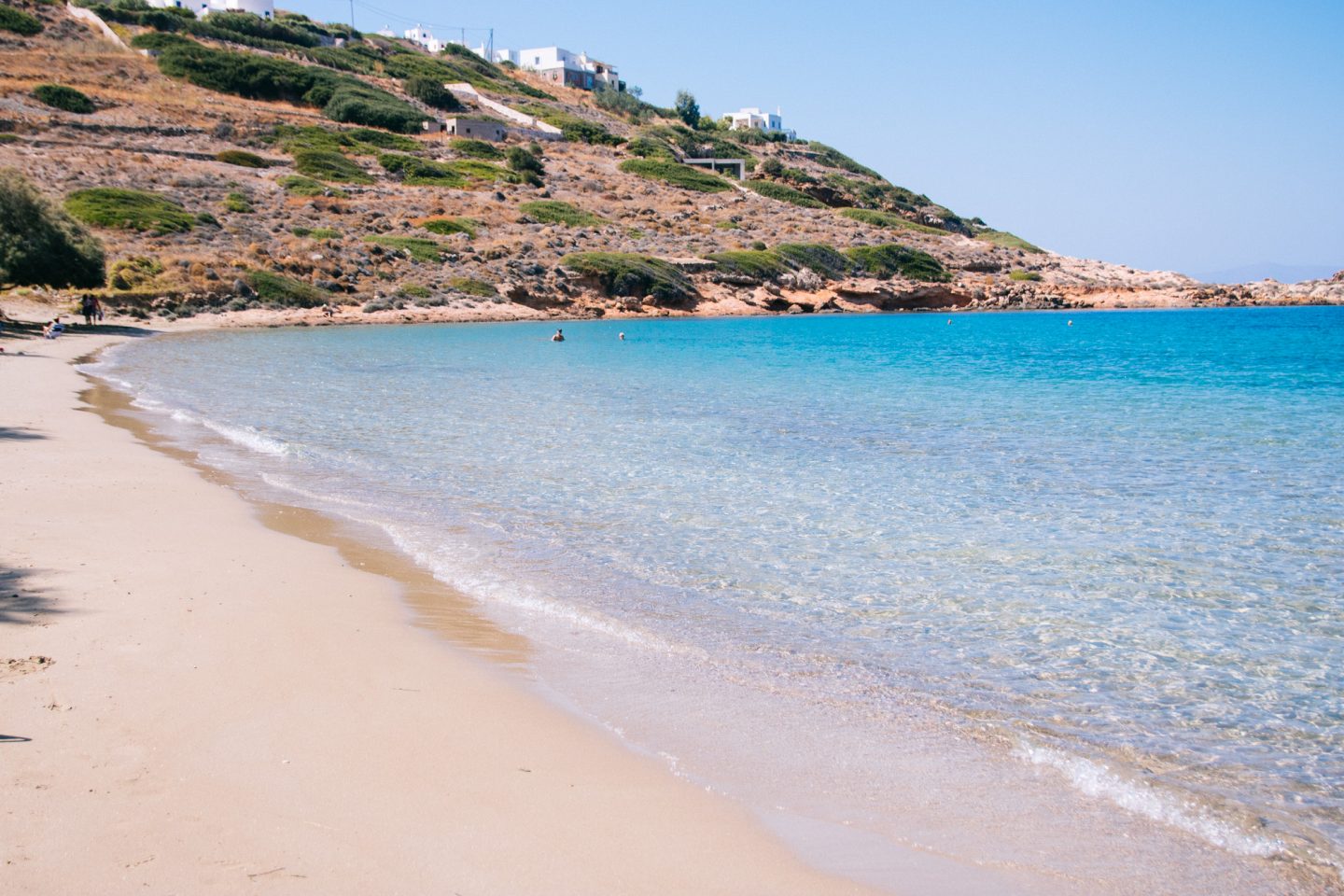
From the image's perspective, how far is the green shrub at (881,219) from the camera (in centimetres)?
8367

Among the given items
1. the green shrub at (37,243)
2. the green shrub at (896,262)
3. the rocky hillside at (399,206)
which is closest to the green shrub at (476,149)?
the rocky hillside at (399,206)

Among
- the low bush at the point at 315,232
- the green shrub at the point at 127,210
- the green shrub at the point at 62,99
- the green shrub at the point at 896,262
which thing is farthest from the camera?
the green shrub at the point at 896,262

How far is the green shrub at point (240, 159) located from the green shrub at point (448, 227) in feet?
41.2

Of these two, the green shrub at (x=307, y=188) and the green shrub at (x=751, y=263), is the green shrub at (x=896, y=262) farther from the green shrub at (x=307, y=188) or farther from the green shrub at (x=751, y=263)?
the green shrub at (x=307, y=188)

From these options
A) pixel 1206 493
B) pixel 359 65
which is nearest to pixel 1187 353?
pixel 1206 493

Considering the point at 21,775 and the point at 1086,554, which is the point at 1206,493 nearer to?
the point at 1086,554

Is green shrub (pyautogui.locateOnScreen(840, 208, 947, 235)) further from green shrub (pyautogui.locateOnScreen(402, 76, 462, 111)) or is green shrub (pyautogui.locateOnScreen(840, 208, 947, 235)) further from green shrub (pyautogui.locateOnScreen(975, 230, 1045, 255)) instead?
green shrub (pyautogui.locateOnScreen(402, 76, 462, 111))

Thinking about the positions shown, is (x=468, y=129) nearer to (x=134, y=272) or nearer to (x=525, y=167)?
(x=525, y=167)

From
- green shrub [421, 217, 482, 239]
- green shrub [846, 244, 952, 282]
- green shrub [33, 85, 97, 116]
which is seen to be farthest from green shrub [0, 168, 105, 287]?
green shrub [846, 244, 952, 282]

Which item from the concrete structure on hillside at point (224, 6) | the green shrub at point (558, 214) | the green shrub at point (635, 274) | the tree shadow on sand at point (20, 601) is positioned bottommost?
the tree shadow on sand at point (20, 601)

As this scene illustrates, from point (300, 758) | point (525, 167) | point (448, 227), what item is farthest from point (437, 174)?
point (300, 758)

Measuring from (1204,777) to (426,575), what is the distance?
5635mm

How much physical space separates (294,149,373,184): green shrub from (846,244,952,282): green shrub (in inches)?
1361

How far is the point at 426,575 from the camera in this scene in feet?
26.2
